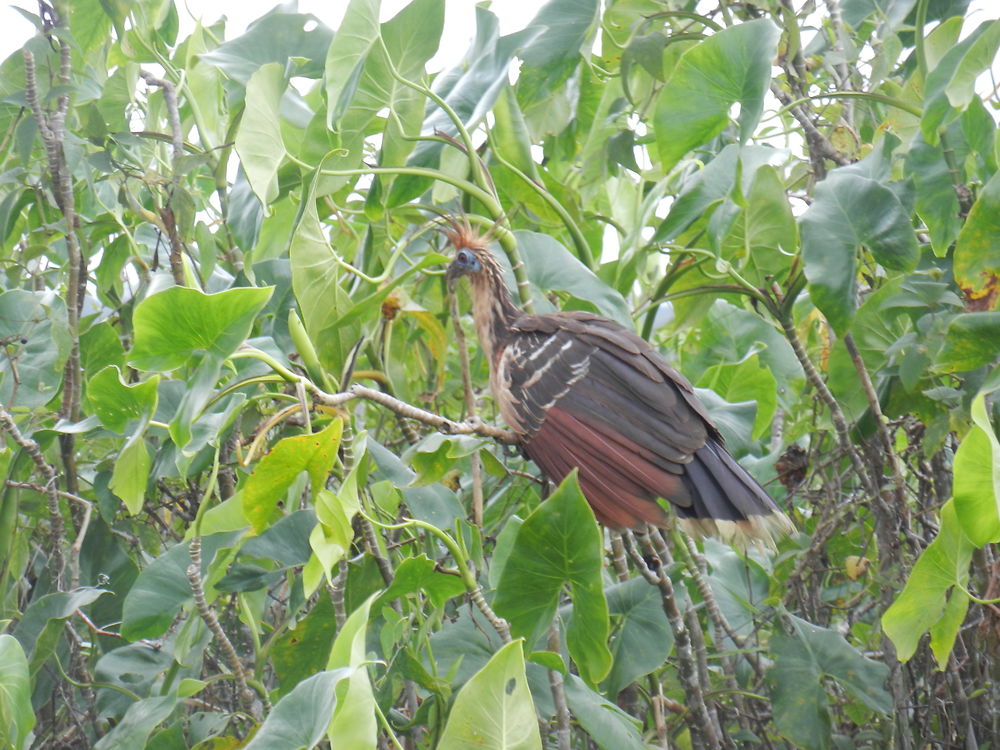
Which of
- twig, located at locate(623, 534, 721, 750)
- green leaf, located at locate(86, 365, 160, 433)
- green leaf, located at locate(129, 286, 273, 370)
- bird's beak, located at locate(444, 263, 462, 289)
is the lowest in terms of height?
twig, located at locate(623, 534, 721, 750)

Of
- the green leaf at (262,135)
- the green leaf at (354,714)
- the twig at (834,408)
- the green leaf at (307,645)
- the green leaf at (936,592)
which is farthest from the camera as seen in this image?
the twig at (834,408)

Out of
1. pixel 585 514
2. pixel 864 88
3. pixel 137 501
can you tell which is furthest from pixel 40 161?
pixel 864 88

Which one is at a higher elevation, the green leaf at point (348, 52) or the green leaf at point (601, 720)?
the green leaf at point (348, 52)

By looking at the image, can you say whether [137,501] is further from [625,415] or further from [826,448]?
[826,448]

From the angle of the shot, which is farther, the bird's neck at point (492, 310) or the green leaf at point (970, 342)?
the bird's neck at point (492, 310)

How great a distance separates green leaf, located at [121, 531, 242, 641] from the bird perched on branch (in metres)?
0.75

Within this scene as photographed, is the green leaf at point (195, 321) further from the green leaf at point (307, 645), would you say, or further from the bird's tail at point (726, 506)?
the bird's tail at point (726, 506)

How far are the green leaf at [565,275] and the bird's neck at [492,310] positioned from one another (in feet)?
0.92

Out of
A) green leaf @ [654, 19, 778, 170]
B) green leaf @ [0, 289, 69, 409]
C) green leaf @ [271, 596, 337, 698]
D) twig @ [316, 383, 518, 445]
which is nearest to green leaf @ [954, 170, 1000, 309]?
green leaf @ [654, 19, 778, 170]

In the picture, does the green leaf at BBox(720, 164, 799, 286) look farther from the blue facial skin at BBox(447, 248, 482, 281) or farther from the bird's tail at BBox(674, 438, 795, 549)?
the blue facial skin at BBox(447, 248, 482, 281)

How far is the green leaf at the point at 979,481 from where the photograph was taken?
118 cm

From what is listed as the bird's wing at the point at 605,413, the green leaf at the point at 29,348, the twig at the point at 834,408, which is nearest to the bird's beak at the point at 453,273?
the bird's wing at the point at 605,413

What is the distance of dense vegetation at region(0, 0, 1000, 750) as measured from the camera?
64.2 inches

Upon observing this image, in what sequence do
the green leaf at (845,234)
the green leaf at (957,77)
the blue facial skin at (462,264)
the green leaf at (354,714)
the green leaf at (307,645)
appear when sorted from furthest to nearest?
the blue facial skin at (462,264), the green leaf at (307,645), the green leaf at (845,234), the green leaf at (957,77), the green leaf at (354,714)
